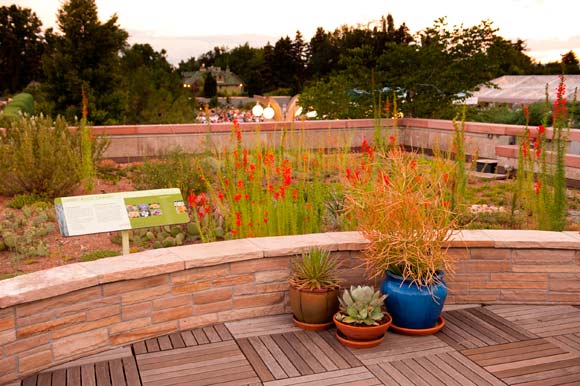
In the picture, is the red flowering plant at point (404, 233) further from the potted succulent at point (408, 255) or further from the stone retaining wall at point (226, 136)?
the stone retaining wall at point (226, 136)

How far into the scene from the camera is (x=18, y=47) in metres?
74.2

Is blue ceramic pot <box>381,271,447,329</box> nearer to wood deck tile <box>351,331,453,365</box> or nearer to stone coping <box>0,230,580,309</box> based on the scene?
wood deck tile <box>351,331,453,365</box>

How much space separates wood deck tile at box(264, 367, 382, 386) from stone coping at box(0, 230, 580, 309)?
3.18ft

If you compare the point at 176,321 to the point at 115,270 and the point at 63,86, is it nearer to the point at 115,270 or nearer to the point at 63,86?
the point at 115,270

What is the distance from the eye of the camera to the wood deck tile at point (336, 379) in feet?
11.1

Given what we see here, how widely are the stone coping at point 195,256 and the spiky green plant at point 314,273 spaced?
0.14 m

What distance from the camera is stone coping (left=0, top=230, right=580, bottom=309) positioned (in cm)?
344

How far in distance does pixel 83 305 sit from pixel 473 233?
2.84 metres

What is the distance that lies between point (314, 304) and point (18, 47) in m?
79.6

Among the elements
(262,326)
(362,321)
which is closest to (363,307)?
(362,321)

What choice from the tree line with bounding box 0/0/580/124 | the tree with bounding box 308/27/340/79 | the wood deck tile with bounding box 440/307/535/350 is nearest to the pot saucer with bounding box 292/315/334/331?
the wood deck tile with bounding box 440/307/535/350

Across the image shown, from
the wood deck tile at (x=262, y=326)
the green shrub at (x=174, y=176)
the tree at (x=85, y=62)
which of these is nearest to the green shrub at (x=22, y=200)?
the green shrub at (x=174, y=176)

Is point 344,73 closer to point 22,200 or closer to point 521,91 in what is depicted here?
point 22,200

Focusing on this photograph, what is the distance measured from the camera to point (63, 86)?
17.8 meters
